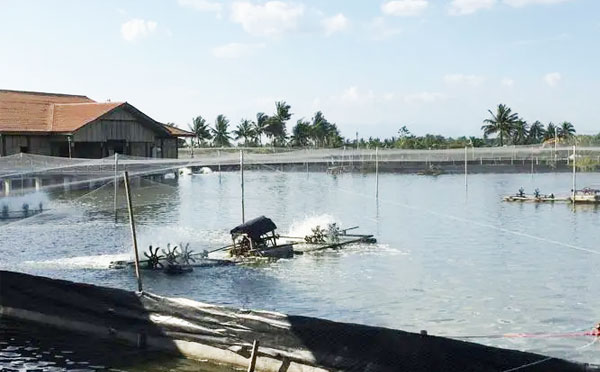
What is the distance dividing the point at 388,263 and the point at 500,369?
11.8 metres

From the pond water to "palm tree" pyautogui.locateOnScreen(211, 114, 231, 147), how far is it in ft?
207

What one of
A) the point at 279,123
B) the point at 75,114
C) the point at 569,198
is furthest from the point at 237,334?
the point at 279,123

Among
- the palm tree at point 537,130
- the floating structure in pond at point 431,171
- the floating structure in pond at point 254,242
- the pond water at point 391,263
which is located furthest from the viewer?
the palm tree at point 537,130

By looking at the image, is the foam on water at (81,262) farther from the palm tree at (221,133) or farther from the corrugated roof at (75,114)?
the palm tree at (221,133)

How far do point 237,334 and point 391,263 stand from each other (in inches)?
420

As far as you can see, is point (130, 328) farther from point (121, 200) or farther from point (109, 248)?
point (121, 200)

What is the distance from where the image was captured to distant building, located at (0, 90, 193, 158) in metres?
40.0

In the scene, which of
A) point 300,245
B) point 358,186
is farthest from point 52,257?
point 358,186

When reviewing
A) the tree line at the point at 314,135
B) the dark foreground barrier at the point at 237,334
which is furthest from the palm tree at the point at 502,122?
the dark foreground barrier at the point at 237,334

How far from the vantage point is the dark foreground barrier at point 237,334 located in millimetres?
8070

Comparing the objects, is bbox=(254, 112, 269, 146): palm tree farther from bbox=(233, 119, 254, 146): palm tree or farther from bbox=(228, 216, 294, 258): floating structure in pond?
bbox=(228, 216, 294, 258): floating structure in pond

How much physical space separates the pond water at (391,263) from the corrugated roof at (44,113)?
17.9ft

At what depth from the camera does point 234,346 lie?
9641 mm

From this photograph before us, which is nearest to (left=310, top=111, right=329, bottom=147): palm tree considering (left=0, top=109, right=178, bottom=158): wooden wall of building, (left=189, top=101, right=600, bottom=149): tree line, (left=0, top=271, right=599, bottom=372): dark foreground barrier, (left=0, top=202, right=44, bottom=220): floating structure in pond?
(left=189, top=101, right=600, bottom=149): tree line
